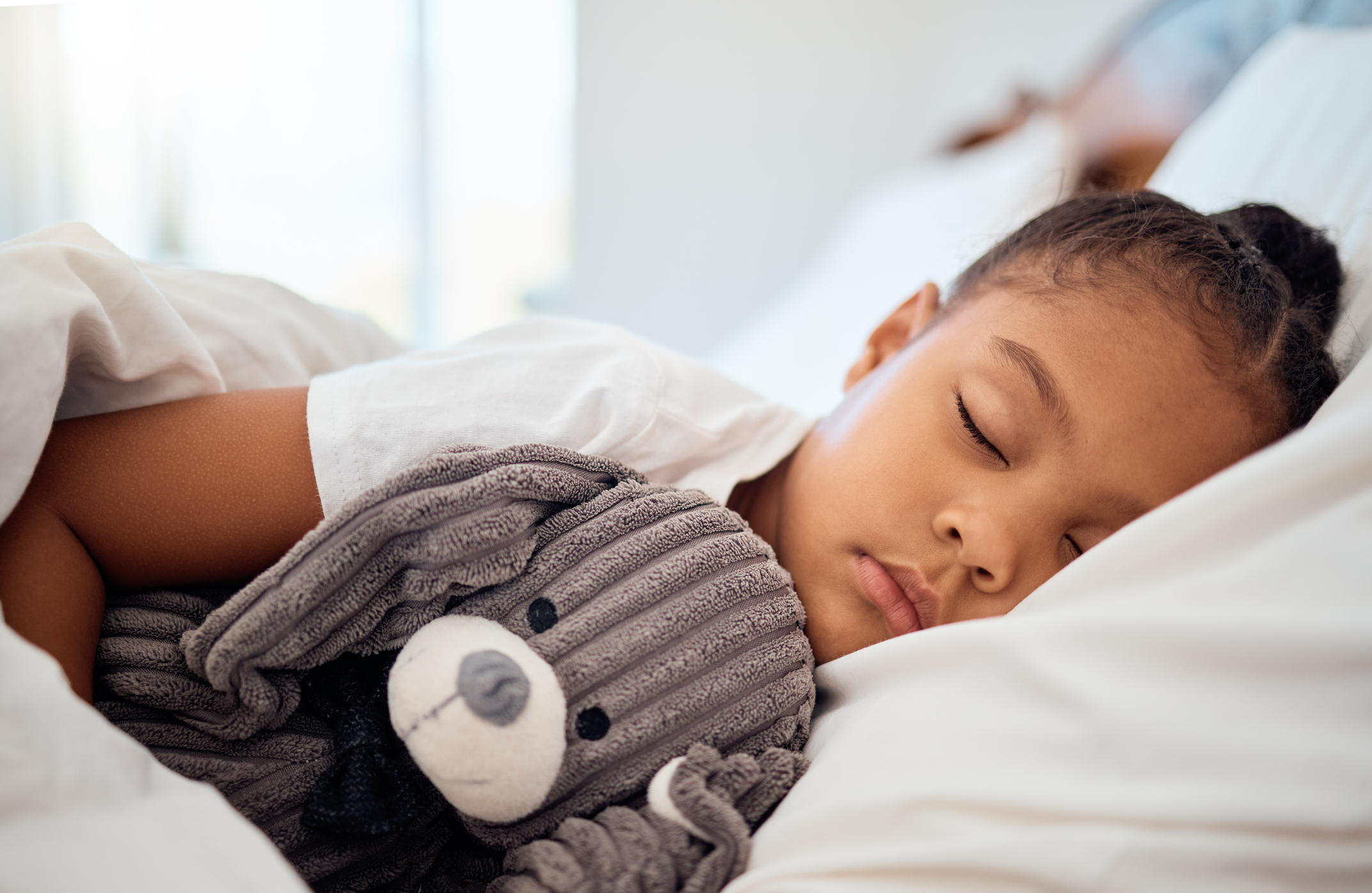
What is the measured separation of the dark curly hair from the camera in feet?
2.09

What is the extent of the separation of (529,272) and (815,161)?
3.60ft

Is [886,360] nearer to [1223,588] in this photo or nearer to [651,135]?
[1223,588]

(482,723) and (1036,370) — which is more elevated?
(1036,370)

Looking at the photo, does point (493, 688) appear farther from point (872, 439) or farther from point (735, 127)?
point (735, 127)

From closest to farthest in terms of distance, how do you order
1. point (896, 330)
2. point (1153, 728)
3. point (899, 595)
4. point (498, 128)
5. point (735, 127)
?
1. point (1153, 728)
2. point (899, 595)
3. point (896, 330)
4. point (735, 127)
5. point (498, 128)

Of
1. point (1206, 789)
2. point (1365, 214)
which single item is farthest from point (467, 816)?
point (1365, 214)

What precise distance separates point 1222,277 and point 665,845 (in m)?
0.61

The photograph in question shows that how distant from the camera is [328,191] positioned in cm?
266

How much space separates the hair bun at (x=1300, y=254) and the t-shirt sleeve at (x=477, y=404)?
551 millimetres

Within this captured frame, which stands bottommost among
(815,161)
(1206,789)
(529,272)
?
(529,272)

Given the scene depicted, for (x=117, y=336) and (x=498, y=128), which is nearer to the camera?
(x=117, y=336)

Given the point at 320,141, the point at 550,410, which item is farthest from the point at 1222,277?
the point at 320,141

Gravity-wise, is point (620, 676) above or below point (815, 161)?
below

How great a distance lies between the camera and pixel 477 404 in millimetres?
625
